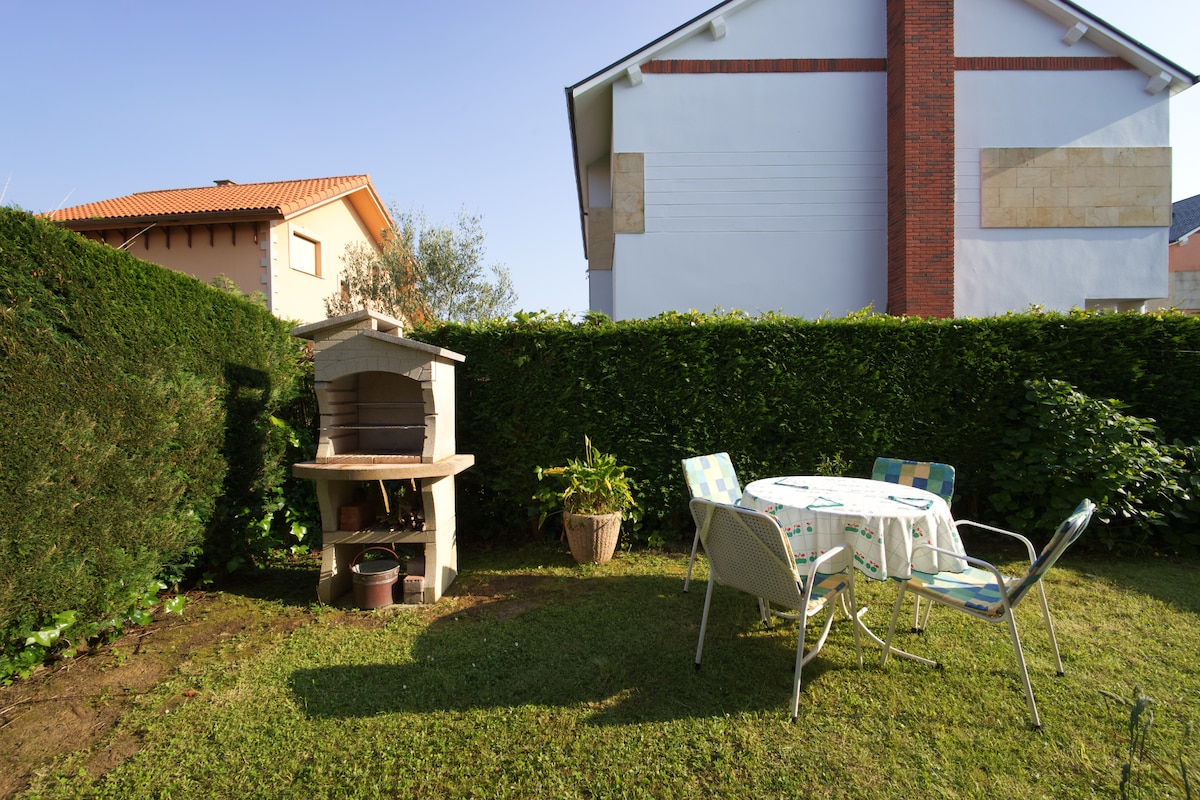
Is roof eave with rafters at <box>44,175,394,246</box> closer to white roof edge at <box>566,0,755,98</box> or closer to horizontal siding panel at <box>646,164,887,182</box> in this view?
white roof edge at <box>566,0,755,98</box>

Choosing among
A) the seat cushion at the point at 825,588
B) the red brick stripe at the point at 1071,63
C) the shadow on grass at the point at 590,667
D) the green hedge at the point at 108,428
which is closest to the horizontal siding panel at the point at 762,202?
the red brick stripe at the point at 1071,63

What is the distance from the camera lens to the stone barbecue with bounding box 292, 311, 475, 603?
4.18 m

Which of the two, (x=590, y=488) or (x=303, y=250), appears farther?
(x=303, y=250)

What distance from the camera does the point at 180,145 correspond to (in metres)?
5.37

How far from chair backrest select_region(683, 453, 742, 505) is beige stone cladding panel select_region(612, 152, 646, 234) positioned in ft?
18.7

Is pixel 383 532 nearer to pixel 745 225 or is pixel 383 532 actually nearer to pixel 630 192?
pixel 630 192

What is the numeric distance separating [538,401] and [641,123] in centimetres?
594

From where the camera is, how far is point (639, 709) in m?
2.85

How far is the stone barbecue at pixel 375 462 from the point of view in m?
4.18

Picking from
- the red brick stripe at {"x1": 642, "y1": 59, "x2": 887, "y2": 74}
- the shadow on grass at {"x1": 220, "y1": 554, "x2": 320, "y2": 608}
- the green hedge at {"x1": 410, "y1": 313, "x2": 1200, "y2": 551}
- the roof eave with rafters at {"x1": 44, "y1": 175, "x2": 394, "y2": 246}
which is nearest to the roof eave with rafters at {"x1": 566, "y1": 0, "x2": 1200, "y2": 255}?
the red brick stripe at {"x1": 642, "y1": 59, "x2": 887, "y2": 74}

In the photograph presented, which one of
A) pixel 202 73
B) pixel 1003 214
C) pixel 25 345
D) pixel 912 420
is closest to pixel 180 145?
pixel 202 73

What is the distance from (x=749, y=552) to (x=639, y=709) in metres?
0.93

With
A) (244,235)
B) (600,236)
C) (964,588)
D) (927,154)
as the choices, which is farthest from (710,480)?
(244,235)

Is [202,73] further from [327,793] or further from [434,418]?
[327,793]
